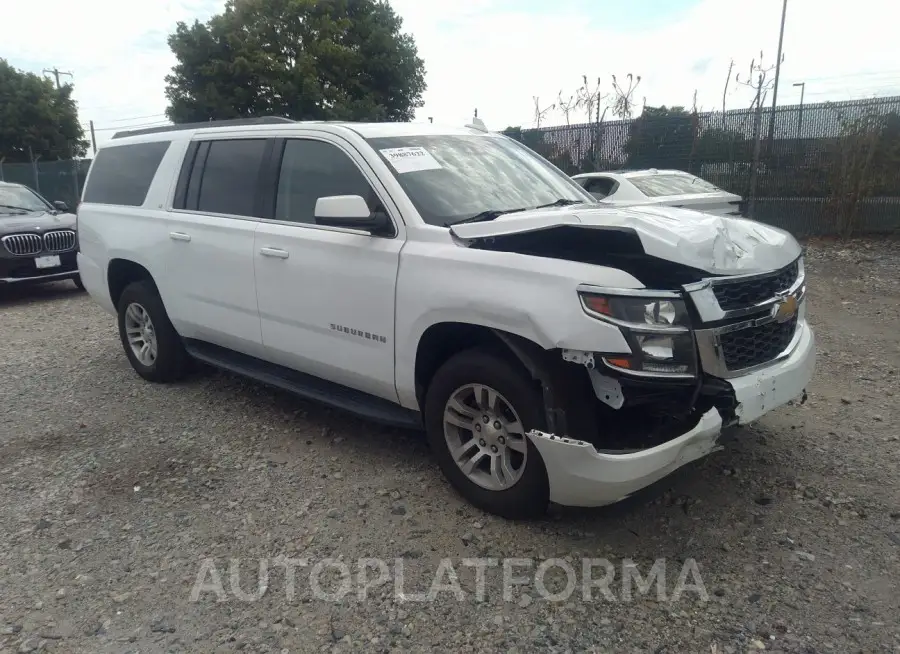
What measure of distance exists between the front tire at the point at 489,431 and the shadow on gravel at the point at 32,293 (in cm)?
844

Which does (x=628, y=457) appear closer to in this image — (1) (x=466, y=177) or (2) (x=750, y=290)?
(2) (x=750, y=290)

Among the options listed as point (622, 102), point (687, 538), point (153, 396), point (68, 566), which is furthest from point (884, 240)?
point (68, 566)

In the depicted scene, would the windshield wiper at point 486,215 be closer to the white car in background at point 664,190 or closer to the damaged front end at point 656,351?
the damaged front end at point 656,351

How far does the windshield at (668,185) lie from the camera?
28.7 feet

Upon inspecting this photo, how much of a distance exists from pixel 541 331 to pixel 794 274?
4.93ft

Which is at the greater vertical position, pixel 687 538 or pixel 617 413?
pixel 617 413

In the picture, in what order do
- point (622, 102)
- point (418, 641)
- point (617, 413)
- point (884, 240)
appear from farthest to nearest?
point (622, 102) → point (884, 240) → point (617, 413) → point (418, 641)

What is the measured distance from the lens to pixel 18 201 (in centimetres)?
1035

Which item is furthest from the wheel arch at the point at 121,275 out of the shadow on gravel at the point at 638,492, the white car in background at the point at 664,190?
the white car in background at the point at 664,190

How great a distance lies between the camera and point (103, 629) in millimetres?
2730

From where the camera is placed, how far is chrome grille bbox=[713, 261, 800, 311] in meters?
2.98

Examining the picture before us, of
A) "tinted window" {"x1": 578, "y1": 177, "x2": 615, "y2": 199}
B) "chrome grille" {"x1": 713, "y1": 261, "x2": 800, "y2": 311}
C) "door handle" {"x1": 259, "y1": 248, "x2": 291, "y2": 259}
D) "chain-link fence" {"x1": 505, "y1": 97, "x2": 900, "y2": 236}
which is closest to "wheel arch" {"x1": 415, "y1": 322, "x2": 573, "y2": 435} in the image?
"chrome grille" {"x1": 713, "y1": 261, "x2": 800, "y2": 311}

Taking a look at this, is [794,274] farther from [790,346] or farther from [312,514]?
[312,514]

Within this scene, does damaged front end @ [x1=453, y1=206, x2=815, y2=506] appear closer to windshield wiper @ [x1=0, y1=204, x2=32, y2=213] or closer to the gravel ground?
the gravel ground
